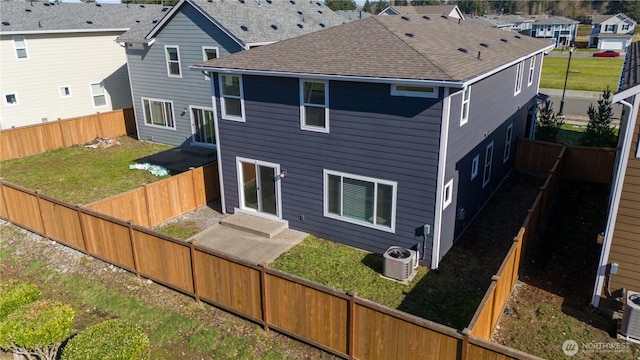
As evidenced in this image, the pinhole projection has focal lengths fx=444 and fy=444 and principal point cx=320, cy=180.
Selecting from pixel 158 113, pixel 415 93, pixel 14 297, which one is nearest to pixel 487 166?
pixel 415 93

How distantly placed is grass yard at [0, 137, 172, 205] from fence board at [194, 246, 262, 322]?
28.3 feet

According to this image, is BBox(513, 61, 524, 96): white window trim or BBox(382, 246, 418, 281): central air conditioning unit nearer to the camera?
BBox(382, 246, 418, 281): central air conditioning unit

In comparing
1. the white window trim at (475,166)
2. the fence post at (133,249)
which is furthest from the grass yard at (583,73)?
the fence post at (133,249)

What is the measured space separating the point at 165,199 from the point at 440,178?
9008mm

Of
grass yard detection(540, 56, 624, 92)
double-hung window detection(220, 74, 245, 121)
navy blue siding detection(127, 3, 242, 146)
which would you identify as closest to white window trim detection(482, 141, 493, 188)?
double-hung window detection(220, 74, 245, 121)

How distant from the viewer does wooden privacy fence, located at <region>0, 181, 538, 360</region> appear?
7.31 metres

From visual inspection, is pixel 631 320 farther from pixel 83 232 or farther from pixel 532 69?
pixel 532 69

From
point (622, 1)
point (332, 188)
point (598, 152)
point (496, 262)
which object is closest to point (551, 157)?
point (598, 152)

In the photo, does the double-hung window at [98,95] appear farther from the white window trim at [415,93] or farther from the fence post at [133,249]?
the white window trim at [415,93]

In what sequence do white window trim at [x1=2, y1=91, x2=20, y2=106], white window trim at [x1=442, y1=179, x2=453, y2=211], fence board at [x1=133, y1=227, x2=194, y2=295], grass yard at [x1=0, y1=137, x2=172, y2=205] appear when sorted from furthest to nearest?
white window trim at [x1=2, y1=91, x2=20, y2=106], grass yard at [x1=0, y1=137, x2=172, y2=205], white window trim at [x1=442, y1=179, x2=453, y2=211], fence board at [x1=133, y1=227, x2=194, y2=295]

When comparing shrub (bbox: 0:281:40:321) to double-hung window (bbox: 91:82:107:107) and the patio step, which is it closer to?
the patio step

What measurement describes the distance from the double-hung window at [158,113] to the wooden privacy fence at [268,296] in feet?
35.9

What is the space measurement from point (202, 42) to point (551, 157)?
646 inches

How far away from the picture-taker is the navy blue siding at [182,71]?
20.5 metres
